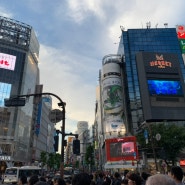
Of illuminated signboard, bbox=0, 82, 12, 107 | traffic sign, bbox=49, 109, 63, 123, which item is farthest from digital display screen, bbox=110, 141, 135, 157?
illuminated signboard, bbox=0, 82, 12, 107

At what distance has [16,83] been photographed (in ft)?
268

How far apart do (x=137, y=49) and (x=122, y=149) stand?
3662cm

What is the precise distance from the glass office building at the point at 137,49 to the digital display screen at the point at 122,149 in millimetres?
12129

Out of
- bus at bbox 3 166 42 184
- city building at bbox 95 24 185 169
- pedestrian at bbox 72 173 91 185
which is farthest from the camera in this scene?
Answer: city building at bbox 95 24 185 169

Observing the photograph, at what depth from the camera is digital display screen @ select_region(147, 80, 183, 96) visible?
60.8 meters

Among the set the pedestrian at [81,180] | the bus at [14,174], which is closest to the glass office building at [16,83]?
the bus at [14,174]

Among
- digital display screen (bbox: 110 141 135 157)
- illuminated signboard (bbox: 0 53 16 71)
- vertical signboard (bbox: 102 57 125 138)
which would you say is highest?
illuminated signboard (bbox: 0 53 16 71)

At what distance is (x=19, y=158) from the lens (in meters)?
78.7

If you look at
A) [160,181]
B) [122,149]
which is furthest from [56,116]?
[122,149]

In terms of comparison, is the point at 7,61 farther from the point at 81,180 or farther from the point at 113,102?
the point at 81,180

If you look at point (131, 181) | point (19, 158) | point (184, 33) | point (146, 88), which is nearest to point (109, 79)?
point (146, 88)

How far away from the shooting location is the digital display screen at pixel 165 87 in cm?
6075

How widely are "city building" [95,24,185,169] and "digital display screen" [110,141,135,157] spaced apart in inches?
77.0

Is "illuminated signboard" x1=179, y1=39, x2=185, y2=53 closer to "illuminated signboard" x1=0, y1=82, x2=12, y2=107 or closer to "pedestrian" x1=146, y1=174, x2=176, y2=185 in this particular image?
"illuminated signboard" x1=0, y1=82, x2=12, y2=107
